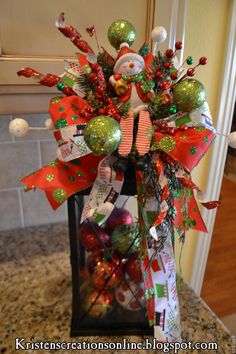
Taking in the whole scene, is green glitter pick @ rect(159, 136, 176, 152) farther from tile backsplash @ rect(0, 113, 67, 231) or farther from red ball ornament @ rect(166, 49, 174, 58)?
tile backsplash @ rect(0, 113, 67, 231)

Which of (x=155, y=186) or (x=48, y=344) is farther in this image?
(x=48, y=344)

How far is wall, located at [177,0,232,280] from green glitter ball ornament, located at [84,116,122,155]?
0.60 m

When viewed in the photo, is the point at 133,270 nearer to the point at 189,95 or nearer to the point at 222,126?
the point at 189,95

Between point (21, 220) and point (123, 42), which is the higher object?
point (123, 42)

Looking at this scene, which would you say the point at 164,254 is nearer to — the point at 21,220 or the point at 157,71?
the point at 157,71

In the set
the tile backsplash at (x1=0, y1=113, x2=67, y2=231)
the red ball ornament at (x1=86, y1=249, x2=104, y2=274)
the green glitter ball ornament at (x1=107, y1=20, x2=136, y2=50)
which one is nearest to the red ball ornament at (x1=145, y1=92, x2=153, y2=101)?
the green glitter ball ornament at (x1=107, y1=20, x2=136, y2=50)

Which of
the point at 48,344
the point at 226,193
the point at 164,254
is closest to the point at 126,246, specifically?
the point at 164,254

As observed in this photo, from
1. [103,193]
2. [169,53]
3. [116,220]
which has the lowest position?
[116,220]

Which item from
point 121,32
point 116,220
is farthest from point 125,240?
point 121,32

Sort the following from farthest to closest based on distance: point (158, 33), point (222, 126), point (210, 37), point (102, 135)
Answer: point (222, 126) < point (210, 37) < point (158, 33) < point (102, 135)

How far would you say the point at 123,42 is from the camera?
43 cm

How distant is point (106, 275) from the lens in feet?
1.94

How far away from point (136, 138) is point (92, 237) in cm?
28

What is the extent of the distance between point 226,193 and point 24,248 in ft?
8.32
